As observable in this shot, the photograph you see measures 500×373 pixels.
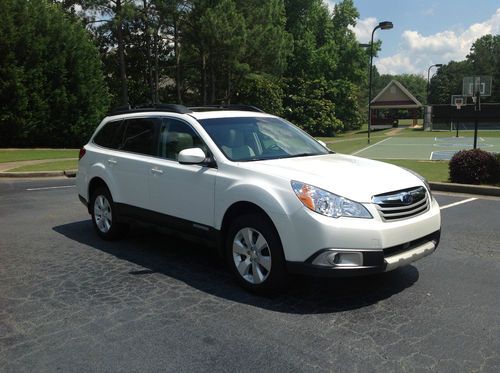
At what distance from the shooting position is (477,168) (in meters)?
11.2

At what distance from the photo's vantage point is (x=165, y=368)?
3.35 metres

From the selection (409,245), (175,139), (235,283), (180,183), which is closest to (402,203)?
(409,245)

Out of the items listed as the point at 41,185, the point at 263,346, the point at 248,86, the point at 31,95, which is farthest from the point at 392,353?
the point at 248,86

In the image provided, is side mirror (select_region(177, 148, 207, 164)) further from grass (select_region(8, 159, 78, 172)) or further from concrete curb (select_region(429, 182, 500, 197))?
grass (select_region(8, 159, 78, 172))

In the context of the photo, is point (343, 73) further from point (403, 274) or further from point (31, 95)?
point (403, 274)

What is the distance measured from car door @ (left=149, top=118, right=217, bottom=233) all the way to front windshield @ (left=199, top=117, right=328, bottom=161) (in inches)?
8.9

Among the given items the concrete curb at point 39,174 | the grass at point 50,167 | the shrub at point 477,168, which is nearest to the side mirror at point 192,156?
the shrub at point 477,168

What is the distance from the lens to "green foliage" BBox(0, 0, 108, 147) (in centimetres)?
2303

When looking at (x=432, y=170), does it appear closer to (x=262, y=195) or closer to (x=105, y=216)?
(x=105, y=216)

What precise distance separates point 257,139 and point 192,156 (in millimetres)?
913

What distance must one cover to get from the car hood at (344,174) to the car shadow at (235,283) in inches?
37.1

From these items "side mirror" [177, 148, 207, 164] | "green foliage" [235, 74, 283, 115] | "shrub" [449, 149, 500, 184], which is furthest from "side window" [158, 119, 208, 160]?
"green foliage" [235, 74, 283, 115]

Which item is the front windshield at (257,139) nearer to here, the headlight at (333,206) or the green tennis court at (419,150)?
the headlight at (333,206)

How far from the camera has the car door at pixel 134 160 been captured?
19.4ft
